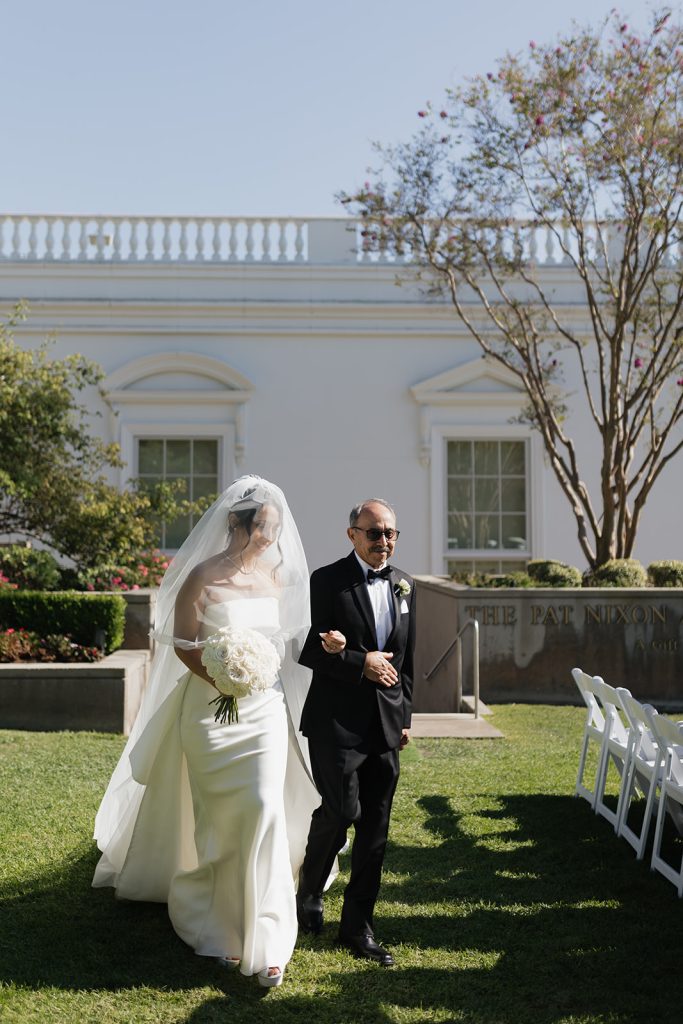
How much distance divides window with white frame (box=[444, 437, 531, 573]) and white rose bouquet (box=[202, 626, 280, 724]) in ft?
46.0

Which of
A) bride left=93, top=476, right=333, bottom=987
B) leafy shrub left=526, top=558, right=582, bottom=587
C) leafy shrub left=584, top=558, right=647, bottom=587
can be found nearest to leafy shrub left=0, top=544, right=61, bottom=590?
A: leafy shrub left=526, top=558, right=582, bottom=587

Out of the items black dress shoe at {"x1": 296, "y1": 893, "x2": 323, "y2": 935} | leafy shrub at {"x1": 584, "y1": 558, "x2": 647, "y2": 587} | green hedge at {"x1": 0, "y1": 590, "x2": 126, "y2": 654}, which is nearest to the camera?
black dress shoe at {"x1": 296, "y1": 893, "x2": 323, "y2": 935}

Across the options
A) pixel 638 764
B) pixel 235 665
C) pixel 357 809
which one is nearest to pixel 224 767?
pixel 235 665

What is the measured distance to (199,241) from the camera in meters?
19.1

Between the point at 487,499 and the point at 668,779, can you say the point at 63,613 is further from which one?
the point at 487,499

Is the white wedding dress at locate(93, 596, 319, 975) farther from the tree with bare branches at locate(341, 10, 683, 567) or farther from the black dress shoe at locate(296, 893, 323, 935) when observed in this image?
the tree with bare branches at locate(341, 10, 683, 567)

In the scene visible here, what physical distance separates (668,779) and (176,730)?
111 inches

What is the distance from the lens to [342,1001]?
459cm

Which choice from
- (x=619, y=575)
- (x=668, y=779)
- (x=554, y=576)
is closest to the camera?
(x=668, y=779)

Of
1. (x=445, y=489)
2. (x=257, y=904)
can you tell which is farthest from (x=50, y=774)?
(x=445, y=489)

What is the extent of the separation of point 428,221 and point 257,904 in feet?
41.6

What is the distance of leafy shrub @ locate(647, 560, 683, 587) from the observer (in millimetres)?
14188

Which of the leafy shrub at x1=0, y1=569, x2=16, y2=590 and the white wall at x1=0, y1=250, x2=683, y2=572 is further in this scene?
the white wall at x1=0, y1=250, x2=683, y2=572

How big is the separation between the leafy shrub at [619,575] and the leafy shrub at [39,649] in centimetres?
632
